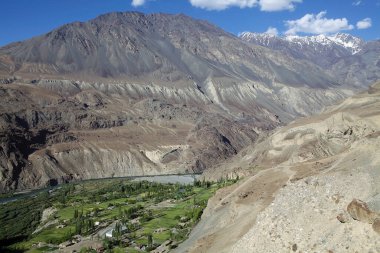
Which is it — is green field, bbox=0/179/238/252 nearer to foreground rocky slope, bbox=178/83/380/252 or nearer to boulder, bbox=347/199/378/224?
foreground rocky slope, bbox=178/83/380/252

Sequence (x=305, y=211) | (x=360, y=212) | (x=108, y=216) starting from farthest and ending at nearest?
(x=108, y=216) → (x=305, y=211) → (x=360, y=212)

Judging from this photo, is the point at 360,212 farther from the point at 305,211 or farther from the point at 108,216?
the point at 108,216

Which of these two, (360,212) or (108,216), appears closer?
(360,212)

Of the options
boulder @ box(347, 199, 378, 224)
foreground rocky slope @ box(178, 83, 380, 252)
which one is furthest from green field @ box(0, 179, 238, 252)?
boulder @ box(347, 199, 378, 224)

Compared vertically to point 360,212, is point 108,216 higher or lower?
lower

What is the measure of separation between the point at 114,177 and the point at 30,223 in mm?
81518

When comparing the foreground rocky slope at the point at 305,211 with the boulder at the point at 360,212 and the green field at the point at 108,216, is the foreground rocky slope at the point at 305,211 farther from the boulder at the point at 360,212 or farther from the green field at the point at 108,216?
the green field at the point at 108,216

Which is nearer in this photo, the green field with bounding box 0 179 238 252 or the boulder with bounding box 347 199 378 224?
the boulder with bounding box 347 199 378 224

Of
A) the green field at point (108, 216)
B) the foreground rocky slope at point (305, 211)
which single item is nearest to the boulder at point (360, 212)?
the foreground rocky slope at point (305, 211)

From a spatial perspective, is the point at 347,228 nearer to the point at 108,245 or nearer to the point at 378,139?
the point at 378,139

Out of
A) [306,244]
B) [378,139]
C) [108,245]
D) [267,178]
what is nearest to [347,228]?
[306,244]

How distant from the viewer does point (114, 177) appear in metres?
195

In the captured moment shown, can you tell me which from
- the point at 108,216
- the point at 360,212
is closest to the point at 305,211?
the point at 360,212

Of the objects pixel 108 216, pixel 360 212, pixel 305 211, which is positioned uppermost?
pixel 360 212
